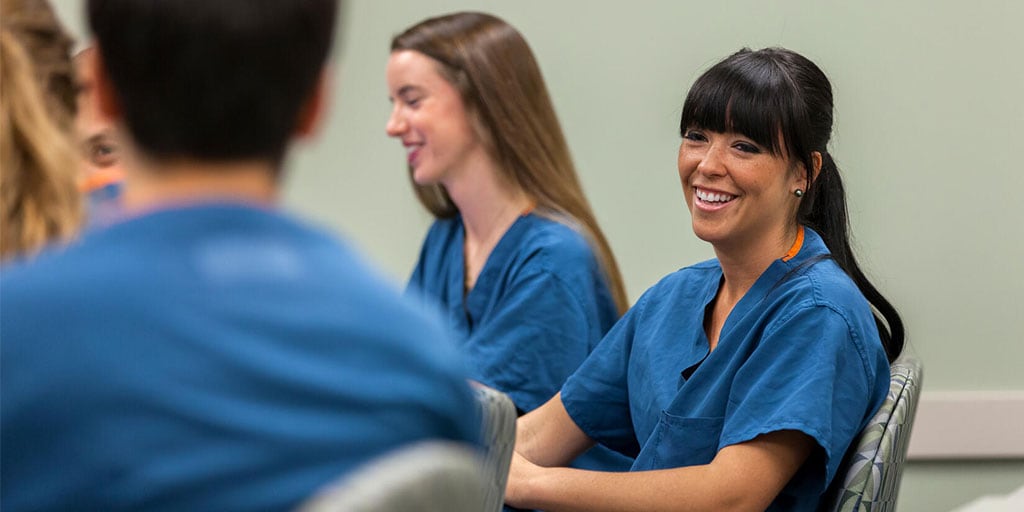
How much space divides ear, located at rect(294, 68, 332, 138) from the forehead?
4.88 ft

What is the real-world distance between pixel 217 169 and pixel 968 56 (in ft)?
7.55

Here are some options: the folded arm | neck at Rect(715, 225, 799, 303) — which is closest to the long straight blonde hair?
neck at Rect(715, 225, 799, 303)

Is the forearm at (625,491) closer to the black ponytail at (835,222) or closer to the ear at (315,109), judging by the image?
the black ponytail at (835,222)

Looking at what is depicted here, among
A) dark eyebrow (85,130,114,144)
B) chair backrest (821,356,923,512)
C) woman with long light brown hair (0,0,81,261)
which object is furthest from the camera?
dark eyebrow (85,130,114,144)

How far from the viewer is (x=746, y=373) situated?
1482mm

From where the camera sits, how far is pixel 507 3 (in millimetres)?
2727

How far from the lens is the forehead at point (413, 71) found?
219cm

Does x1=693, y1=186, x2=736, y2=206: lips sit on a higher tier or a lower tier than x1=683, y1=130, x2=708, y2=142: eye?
lower

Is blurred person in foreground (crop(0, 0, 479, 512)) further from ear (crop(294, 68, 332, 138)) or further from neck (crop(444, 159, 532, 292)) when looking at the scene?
neck (crop(444, 159, 532, 292))

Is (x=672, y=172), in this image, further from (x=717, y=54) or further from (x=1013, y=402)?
(x=1013, y=402)

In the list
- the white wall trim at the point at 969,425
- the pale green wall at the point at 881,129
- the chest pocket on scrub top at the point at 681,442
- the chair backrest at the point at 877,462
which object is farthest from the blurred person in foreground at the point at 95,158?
the white wall trim at the point at 969,425

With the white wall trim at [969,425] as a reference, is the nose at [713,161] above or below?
above

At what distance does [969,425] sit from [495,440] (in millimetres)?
1814

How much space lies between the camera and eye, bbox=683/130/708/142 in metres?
1.64
